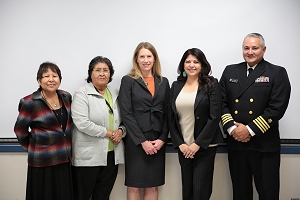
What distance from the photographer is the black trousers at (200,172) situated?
2271 millimetres

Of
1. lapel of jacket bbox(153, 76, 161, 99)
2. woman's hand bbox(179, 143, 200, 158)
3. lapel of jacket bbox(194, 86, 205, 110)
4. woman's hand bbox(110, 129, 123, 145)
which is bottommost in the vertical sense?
woman's hand bbox(179, 143, 200, 158)

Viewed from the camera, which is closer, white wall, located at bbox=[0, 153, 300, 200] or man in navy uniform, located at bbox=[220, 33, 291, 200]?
man in navy uniform, located at bbox=[220, 33, 291, 200]

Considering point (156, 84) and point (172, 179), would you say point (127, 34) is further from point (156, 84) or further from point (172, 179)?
point (172, 179)

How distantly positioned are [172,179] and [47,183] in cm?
115

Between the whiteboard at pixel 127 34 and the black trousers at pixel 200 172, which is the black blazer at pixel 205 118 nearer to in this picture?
the black trousers at pixel 200 172

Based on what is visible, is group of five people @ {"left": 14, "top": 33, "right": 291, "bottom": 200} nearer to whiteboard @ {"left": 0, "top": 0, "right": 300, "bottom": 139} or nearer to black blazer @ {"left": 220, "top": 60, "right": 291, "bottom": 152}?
black blazer @ {"left": 220, "top": 60, "right": 291, "bottom": 152}

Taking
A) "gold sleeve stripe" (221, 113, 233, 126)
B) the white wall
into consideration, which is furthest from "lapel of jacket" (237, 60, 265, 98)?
the white wall

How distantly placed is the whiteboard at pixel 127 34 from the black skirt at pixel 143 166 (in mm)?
679

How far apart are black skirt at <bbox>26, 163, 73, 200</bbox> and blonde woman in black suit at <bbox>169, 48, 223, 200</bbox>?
96cm

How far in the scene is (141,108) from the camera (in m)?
2.37

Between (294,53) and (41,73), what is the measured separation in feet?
7.36

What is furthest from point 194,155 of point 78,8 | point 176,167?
point 78,8

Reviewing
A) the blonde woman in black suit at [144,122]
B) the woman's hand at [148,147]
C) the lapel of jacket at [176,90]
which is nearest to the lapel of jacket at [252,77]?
the lapel of jacket at [176,90]

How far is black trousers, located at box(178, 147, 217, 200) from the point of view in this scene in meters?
2.27
